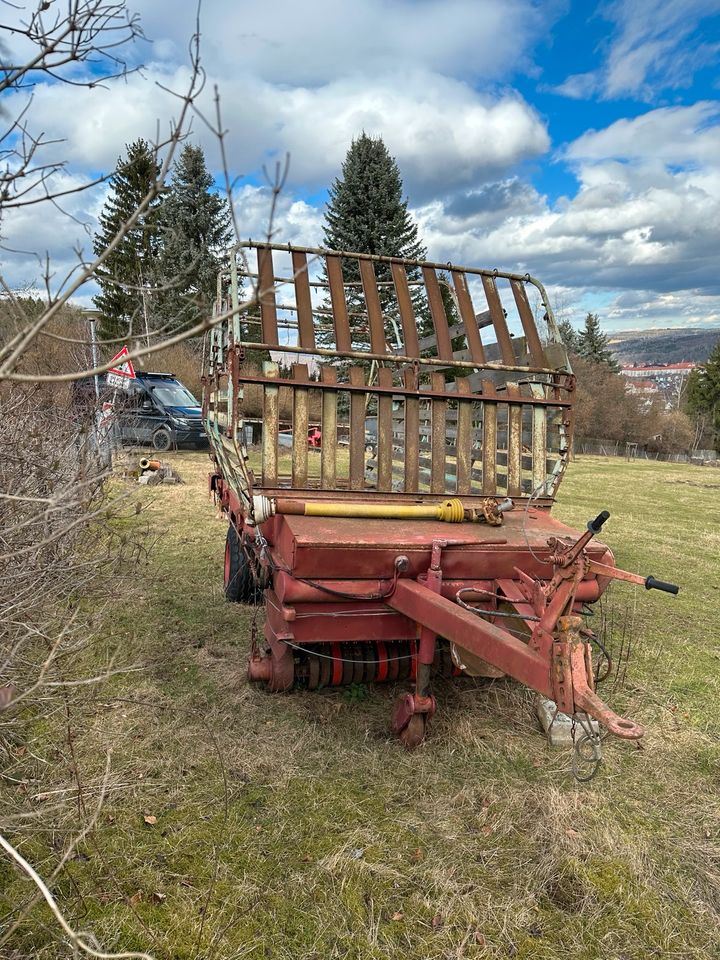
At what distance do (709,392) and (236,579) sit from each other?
48.8m

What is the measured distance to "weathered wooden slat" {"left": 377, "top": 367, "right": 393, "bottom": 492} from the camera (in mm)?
3912

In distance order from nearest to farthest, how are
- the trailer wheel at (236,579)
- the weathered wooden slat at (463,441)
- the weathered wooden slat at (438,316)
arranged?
the weathered wooden slat at (463,441), the weathered wooden slat at (438,316), the trailer wheel at (236,579)

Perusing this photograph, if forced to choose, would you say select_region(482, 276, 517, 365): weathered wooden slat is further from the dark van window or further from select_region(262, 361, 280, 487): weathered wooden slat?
the dark van window

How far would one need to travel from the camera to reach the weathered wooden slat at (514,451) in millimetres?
4073

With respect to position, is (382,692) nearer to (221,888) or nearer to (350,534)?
(350,534)

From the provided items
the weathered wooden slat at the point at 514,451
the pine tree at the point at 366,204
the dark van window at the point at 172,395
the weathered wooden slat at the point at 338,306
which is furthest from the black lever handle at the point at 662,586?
the pine tree at the point at 366,204

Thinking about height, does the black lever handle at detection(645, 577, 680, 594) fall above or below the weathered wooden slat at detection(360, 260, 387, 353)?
below

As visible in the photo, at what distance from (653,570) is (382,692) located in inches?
190

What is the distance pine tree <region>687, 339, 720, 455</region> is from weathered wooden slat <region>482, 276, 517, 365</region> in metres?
44.6

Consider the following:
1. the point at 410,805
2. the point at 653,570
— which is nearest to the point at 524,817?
the point at 410,805

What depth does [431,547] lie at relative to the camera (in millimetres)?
3020

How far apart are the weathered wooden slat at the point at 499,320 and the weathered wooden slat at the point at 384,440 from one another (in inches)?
36.7

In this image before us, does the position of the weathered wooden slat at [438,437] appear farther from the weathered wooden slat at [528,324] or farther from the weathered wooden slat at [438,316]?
the weathered wooden slat at [528,324]

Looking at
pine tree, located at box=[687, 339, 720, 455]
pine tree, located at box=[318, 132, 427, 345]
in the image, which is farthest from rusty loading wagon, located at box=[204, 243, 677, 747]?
pine tree, located at box=[687, 339, 720, 455]
